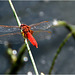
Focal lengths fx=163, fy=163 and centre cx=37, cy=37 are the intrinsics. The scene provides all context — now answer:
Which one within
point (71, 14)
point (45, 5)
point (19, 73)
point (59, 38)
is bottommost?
point (19, 73)

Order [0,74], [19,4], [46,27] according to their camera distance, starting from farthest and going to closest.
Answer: [19,4]
[0,74]
[46,27]

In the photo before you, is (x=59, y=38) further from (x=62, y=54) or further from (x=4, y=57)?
(x=4, y=57)

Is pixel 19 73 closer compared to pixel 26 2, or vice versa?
pixel 19 73

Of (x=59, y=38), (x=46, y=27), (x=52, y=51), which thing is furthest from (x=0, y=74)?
(x=46, y=27)

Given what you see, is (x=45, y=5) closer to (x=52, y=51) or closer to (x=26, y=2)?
(x=26, y=2)

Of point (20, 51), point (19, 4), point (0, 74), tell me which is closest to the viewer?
point (20, 51)

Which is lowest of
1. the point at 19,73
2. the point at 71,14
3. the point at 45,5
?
the point at 19,73

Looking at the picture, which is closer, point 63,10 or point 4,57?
point 4,57

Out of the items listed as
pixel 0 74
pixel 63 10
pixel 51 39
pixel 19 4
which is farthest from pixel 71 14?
pixel 0 74

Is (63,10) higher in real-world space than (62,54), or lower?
higher
